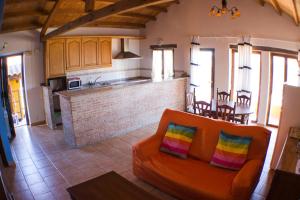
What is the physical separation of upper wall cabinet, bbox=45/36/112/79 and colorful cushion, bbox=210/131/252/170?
5195 millimetres

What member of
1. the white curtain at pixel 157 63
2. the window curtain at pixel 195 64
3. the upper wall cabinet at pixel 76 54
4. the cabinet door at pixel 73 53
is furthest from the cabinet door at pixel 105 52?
the window curtain at pixel 195 64

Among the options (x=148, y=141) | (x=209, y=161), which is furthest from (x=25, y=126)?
(x=209, y=161)

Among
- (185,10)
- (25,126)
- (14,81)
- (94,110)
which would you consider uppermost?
(185,10)

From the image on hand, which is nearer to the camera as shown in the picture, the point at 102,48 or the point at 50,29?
the point at 50,29

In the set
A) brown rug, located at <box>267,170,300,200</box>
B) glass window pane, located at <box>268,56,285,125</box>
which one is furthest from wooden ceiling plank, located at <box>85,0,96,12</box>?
glass window pane, located at <box>268,56,285,125</box>

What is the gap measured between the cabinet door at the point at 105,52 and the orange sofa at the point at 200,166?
4.27m

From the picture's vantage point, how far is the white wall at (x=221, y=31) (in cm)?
594

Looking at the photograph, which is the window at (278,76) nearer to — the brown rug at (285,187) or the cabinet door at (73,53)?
the brown rug at (285,187)

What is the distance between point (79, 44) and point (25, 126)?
2864mm

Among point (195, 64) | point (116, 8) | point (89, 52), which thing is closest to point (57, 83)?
point (89, 52)

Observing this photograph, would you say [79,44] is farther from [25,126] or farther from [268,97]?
[268,97]

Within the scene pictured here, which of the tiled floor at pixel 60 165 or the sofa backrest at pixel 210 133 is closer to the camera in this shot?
the sofa backrest at pixel 210 133

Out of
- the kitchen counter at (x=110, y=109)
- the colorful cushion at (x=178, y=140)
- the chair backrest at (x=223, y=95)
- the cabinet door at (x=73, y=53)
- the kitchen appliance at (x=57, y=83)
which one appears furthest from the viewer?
the cabinet door at (x=73, y=53)

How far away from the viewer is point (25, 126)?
23.7 feet
